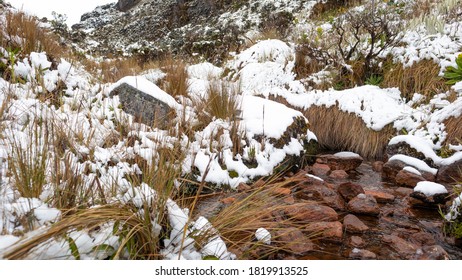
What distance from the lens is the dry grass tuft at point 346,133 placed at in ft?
14.5

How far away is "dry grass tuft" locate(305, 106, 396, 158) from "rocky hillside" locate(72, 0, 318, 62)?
5462 millimetres

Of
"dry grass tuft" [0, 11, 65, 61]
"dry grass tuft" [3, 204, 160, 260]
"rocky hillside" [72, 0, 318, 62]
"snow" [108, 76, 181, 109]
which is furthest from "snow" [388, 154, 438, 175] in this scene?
"rocky hillside" [72, 0, 318, 62]

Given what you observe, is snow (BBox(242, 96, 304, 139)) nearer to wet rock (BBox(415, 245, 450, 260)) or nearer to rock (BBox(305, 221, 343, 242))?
rock (BBox(305, 221, 343, 242))

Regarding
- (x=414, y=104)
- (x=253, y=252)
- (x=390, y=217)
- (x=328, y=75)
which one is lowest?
(x=390, y=217)

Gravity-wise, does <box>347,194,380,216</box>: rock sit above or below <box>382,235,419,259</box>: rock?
above

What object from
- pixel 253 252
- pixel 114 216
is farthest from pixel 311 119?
pixel 114 216

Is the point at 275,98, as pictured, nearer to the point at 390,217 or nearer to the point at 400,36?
the point at 400,36

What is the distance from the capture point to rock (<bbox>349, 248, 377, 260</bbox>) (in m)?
2.03

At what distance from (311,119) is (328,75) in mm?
1463

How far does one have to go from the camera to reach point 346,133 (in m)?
4.63

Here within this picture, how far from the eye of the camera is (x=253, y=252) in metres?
1.85

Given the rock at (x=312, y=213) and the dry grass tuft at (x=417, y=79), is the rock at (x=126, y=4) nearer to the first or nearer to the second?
the dry grass tuft at (x=417, y=79)

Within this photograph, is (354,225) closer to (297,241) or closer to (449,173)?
(297,241)

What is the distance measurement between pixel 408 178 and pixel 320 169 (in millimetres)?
939
